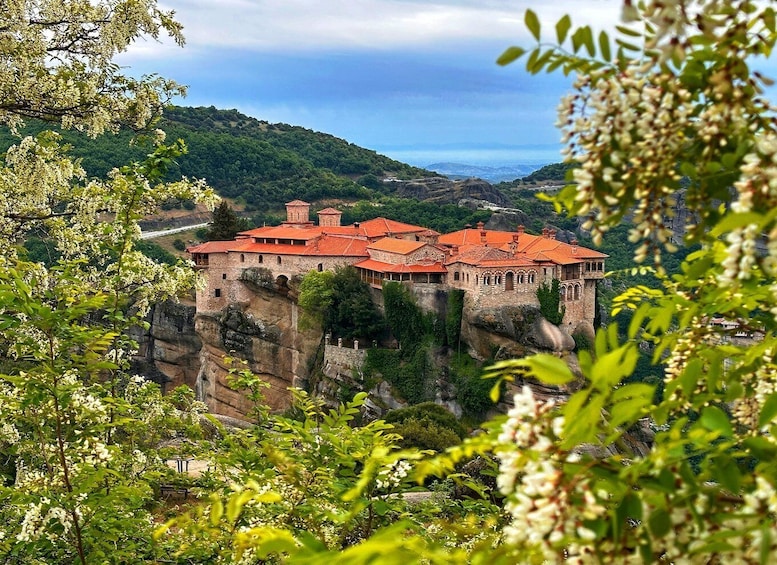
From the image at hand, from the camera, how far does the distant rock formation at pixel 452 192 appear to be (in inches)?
Answer: 3196

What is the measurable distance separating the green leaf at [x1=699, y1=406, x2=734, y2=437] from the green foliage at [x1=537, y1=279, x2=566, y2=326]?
33.1 m

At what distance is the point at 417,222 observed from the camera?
206ft

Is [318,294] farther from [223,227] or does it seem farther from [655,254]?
[655,254]

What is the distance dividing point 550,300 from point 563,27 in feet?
110

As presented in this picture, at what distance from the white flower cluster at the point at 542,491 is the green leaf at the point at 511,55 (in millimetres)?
1075

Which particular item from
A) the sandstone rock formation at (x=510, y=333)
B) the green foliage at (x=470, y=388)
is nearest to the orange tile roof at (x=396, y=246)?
the sandstone rock formation at (x=510, y=333)

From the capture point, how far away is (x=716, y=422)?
2240mm

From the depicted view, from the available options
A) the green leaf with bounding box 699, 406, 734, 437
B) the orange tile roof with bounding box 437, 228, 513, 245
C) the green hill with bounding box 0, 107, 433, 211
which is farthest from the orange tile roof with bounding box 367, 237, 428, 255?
the green leaf with bounding box 699, 406, 734, 437

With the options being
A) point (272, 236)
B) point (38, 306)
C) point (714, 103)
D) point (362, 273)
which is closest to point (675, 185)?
point (714, 103)

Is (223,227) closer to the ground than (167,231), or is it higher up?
higher up

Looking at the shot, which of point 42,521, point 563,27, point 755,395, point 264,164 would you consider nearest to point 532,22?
point 563,27

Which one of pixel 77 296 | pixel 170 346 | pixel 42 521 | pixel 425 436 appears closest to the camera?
pixel 42 521

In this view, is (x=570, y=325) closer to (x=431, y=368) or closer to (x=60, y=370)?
(x=431, y=368)

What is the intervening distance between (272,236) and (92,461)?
36804 millimetres
